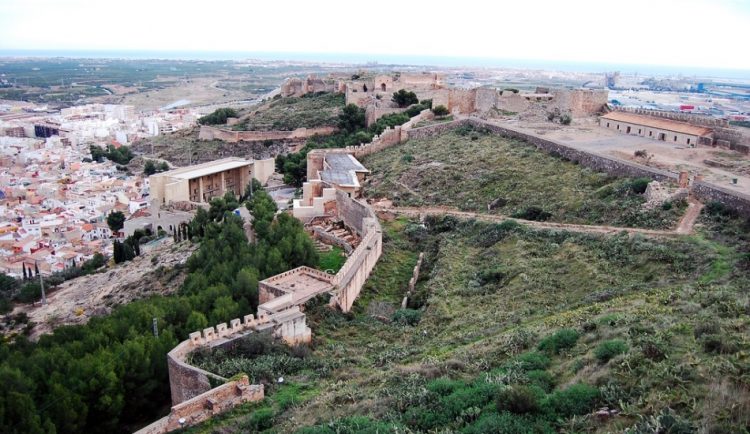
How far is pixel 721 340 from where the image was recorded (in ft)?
27.3

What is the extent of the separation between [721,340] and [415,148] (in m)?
24.4

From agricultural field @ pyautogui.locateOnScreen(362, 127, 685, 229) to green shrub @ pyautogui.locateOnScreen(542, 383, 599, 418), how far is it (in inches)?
396

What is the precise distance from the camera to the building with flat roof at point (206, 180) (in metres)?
35.3

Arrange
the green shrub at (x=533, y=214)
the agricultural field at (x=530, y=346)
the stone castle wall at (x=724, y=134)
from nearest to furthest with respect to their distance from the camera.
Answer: the agricultural field at (x=530, y=346) < the green shrub at (x=533, y=214) < the stone castle wall at (x=724, y=134)

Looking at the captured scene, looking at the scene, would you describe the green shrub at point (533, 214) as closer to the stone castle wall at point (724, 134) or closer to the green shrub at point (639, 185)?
the green shrub at point (639, 185)

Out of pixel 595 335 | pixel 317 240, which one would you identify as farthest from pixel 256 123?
pixel 595 335

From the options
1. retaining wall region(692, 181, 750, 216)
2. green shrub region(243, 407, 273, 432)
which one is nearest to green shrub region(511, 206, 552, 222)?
retaining wall region(692, 181, 750, 216)

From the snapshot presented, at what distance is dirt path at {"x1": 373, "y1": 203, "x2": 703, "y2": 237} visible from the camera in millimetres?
16203

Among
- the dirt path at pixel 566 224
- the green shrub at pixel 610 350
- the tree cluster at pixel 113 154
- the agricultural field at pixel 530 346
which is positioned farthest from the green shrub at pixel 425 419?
the tree cluster at pixel 113 154

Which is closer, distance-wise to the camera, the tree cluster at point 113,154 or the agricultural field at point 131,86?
the tree cluster at point 113,154

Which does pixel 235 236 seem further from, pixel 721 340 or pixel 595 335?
pixel 721 340

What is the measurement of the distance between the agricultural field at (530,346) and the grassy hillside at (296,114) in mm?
28735

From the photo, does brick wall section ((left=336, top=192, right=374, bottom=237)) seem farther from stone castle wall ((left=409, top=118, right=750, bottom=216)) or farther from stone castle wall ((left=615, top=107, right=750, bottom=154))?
stone castle wall ((left=615, top=107, right=750, bottom=154))

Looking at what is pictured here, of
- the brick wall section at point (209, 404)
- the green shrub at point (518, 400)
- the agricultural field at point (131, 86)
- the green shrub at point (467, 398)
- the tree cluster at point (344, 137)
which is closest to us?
the green shrub at point (518, 400)
